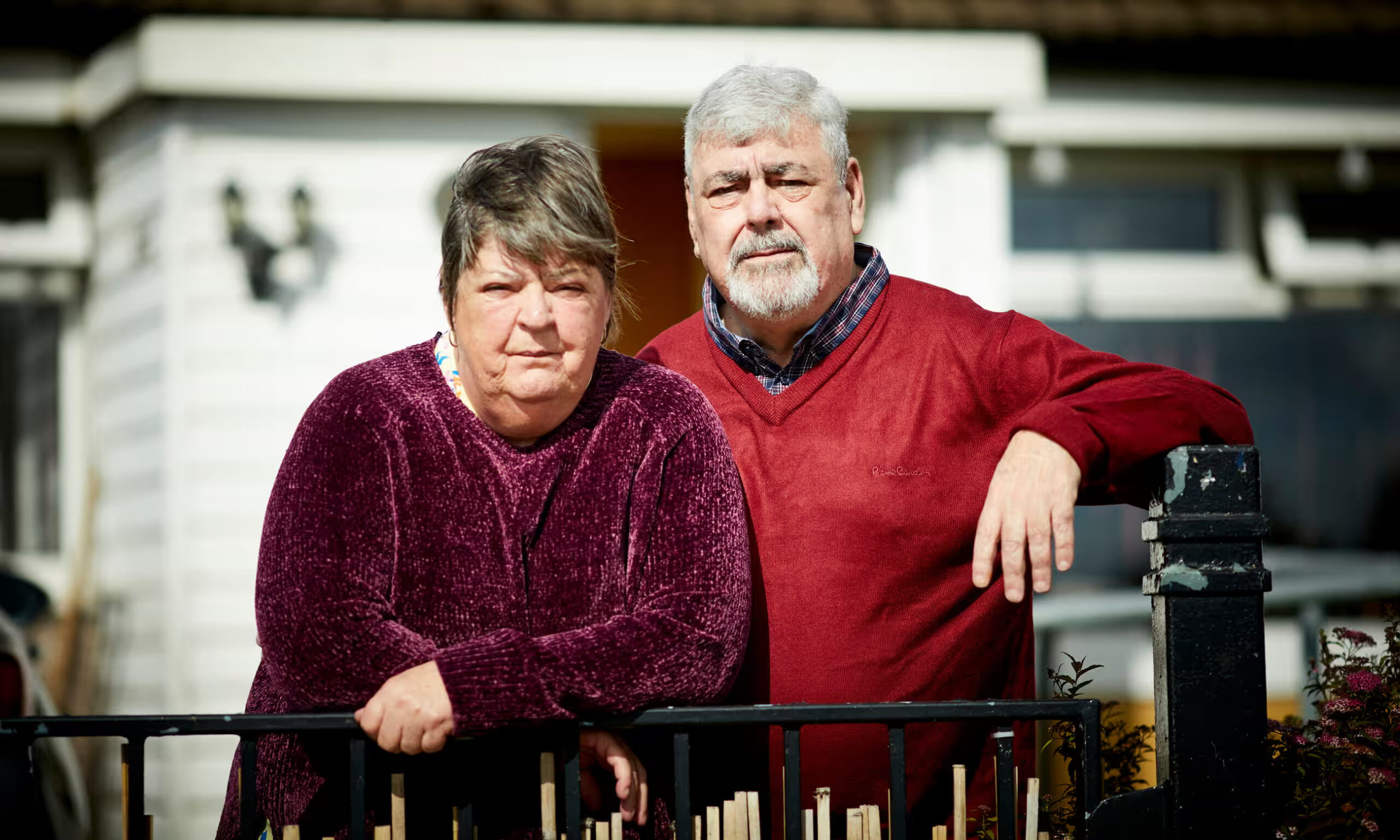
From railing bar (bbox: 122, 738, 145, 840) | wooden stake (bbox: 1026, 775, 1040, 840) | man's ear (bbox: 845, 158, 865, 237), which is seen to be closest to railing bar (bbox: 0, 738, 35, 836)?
railing bar (bbox: 122, 738, 145, 840)

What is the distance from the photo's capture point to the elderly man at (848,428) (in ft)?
7.84

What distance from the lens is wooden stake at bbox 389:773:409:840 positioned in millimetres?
1872

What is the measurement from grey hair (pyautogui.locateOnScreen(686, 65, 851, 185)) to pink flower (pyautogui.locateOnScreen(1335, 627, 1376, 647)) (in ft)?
4.17

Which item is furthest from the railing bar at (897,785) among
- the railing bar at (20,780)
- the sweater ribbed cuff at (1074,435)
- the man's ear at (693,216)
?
the railing bar at (20,780)

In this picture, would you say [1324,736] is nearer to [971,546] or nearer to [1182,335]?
[971,546]

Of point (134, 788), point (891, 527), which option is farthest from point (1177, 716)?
point (134, 788)

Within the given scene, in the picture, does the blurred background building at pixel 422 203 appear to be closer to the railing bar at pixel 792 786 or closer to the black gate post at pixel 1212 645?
the black gate post at pixel 1212 645

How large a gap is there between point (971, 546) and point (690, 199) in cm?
90

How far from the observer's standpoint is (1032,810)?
2012 mm

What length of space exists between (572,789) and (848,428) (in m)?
0.95

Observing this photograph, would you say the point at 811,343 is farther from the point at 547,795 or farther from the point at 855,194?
the point at 547,795

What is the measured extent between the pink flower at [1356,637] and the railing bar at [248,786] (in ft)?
6.13

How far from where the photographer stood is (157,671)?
551 cm

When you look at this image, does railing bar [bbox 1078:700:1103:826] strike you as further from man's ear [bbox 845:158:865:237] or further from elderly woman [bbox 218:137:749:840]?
man's ear [bbox 845:158:865:237]
